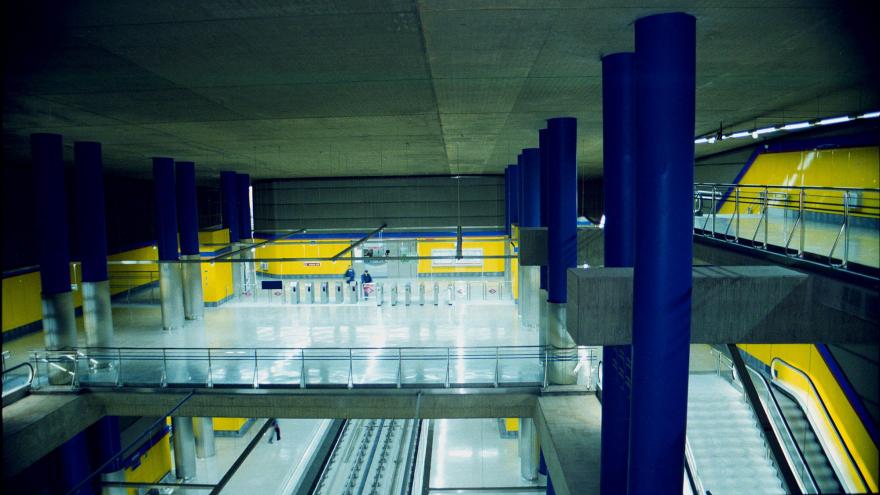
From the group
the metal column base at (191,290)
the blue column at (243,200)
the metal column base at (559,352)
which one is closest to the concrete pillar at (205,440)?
the metal column base at (191,290)

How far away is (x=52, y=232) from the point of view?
31.8 feet

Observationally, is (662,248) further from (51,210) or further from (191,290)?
(191,290)

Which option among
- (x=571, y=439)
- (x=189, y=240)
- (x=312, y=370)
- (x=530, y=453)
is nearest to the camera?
(x=571, y=439)

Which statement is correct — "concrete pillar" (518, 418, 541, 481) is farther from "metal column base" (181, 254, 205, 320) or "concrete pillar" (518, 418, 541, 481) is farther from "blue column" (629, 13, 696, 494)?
"metal column base" (181, 254, 205, 320)

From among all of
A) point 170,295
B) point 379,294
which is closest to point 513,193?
point 379,294

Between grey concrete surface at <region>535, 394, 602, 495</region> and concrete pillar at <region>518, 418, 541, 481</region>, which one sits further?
concrete pillar at <region>518, 418, 541, 481</region>

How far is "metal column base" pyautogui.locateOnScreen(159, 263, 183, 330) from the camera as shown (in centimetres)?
1416

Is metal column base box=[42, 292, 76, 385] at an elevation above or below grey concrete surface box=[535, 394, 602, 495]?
above

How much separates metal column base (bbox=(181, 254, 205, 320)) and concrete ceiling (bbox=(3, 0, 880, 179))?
6064 millimetres

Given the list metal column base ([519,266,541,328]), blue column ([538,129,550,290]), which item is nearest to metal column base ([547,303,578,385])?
blue column ([538,129,550,290])

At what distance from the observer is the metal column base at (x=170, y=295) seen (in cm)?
1416

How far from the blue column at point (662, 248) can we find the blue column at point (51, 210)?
32.3 ft

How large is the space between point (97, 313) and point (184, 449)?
12.3 ft

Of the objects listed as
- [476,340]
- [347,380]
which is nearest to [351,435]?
[476,340]
